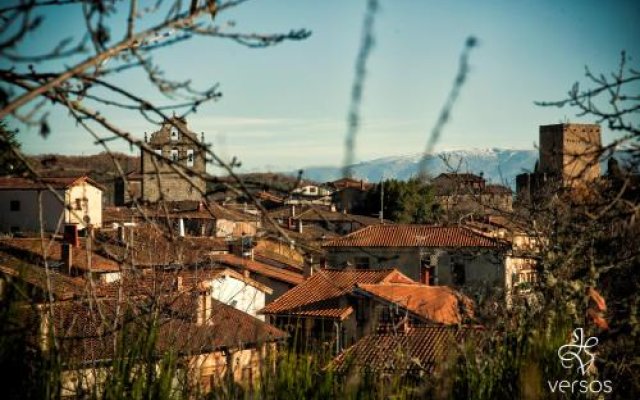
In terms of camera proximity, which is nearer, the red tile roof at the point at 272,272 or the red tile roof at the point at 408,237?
the red tile roof at the point at 272,272

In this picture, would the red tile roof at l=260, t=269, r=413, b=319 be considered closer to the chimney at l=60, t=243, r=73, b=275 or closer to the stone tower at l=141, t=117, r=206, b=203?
the chimney at l=60, t=243, r=73, b=275

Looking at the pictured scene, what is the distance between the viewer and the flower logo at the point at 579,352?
3332mm

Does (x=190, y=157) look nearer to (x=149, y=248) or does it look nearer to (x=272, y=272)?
(x=149, y=248)

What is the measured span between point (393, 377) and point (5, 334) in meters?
1.24

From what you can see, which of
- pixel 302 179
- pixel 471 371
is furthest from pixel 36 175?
pixel 471 371

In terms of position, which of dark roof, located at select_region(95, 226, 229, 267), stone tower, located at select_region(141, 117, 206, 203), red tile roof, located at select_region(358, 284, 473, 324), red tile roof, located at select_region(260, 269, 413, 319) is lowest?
red tile roof, located at select_region(260, 269, 413, 319)

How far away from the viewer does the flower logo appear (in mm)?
3332

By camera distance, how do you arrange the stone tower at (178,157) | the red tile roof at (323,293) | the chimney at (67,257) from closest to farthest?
1. the stone tower at (178,157)
2. the chimney at (67,257)
3. the red tile roof at (323,293)

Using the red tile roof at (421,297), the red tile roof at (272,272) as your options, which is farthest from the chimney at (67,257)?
the red tile roof at (421,297)

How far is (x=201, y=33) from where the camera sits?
2.46 metres

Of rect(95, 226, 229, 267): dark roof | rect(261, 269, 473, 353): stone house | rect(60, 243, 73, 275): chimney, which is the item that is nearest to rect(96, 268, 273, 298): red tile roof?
rect(95, 226, 229, 267): dark roof

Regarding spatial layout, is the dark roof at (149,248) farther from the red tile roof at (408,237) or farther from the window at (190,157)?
the red tile roof at (408,237)

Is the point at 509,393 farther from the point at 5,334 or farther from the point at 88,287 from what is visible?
the point at 5,334

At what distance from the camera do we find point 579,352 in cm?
350
